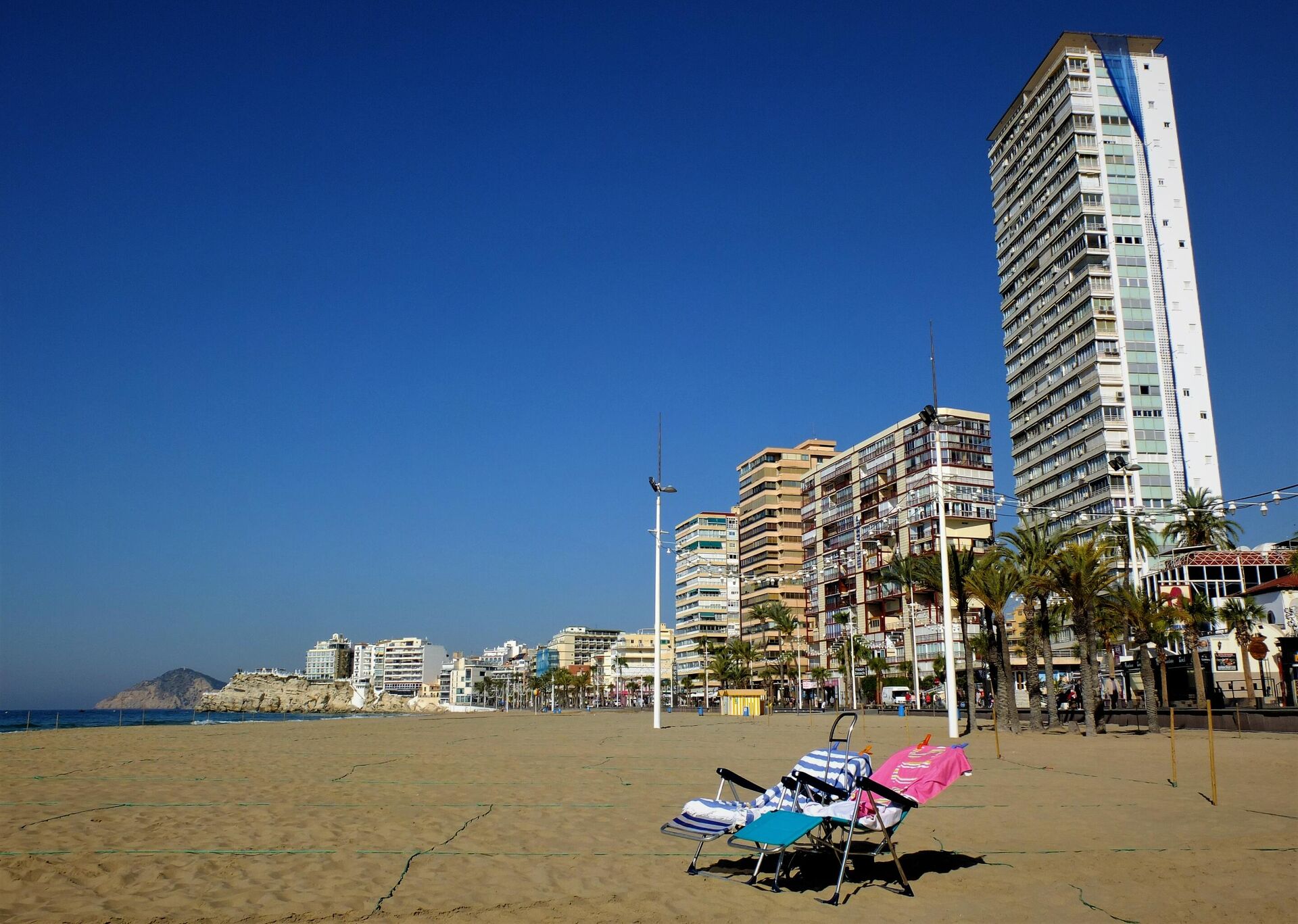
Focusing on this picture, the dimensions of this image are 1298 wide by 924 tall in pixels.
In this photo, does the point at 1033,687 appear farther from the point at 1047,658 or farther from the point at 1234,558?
the point at 1234,558

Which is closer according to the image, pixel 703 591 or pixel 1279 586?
pixel 1279 586

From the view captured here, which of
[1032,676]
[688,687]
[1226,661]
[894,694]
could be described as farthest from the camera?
[688,687]

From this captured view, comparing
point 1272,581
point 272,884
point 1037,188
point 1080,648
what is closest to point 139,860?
point 272,884

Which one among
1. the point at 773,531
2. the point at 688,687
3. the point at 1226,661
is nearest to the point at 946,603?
the point at 1226,661

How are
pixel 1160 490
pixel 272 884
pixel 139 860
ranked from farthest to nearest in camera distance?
pixel 1160 490 < pixel 139 860 < pixel 272 884

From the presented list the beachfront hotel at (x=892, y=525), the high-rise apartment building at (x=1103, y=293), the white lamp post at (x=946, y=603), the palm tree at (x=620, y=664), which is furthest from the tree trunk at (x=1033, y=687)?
the palm tree at (x=620, y=664)

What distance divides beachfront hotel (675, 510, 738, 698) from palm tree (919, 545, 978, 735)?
85.3m

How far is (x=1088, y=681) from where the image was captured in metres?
28.7

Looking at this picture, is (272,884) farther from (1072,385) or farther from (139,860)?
(1072,385)

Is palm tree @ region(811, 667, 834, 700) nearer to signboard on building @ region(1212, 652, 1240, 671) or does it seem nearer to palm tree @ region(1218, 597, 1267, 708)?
signboard on building @ region(1212, 652, 1240, 671)

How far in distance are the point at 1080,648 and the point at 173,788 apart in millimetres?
27066

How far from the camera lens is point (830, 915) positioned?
6.09m

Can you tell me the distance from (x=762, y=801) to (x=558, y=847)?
1820mm

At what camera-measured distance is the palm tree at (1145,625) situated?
29039 mm
